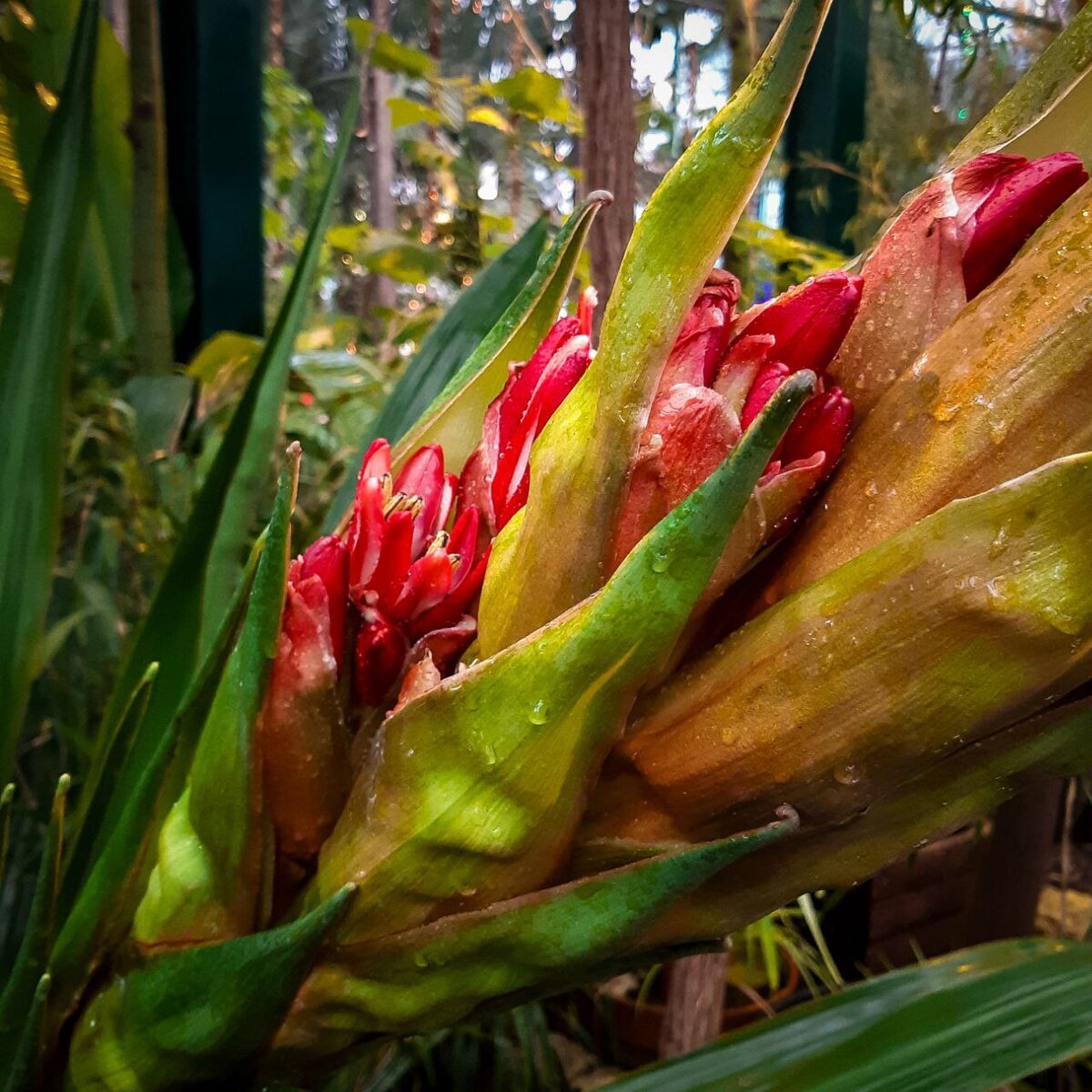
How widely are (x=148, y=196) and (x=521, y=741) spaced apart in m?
0.85

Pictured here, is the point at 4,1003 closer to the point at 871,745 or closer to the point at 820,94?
the point at 871,745

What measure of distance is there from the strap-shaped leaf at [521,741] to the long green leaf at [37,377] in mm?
274

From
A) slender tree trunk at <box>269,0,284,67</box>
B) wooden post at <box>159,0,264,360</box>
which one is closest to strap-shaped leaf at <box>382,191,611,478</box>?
wooden post at <box>159,0,264,360</box>

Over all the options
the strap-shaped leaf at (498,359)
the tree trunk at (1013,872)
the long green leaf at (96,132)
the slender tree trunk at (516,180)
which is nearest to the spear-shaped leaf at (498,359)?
the strap-shaped leaf at (498,359)

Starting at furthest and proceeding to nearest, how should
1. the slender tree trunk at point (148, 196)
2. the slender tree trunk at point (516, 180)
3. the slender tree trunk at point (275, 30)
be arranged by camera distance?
1. the slender tree trunk at point (275, 30)
2. the slender tree trunk at point (516, 180)
3. the slender tree trunk at point (148, 196)

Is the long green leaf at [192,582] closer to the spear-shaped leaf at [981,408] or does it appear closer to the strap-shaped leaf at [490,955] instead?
the strap-shaped leaf at [490,955]

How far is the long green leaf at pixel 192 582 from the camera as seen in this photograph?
1.21ft

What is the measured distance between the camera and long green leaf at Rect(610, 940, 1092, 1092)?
9.5 inches

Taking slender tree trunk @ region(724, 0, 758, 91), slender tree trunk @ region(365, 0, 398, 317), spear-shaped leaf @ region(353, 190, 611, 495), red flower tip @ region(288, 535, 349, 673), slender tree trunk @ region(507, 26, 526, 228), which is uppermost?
slender tree trunk @ region(365, 0, 398, 317)

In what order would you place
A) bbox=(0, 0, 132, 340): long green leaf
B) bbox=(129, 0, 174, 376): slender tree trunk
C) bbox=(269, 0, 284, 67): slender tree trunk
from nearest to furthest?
1. bbox=(129, 0, 174, 376): slender tree trunk
2. bbox=(0, 0, 132, 340): long green leaf
3. bbox=(269, 0, 284, 67): slender tree trunk

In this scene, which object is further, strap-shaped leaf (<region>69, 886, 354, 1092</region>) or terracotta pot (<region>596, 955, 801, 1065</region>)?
terracotta pot (<region>596, 955, 801, 1065</region>)

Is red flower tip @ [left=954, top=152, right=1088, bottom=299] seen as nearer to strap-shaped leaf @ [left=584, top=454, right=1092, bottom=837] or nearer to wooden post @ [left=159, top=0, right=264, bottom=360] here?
strap-shaped leaf @ [left=584, top=454, right=1092, bottom=837]

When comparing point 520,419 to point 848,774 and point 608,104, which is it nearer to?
point 848,774

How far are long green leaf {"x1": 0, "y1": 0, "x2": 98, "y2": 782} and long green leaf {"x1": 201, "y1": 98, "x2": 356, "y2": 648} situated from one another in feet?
0.25
